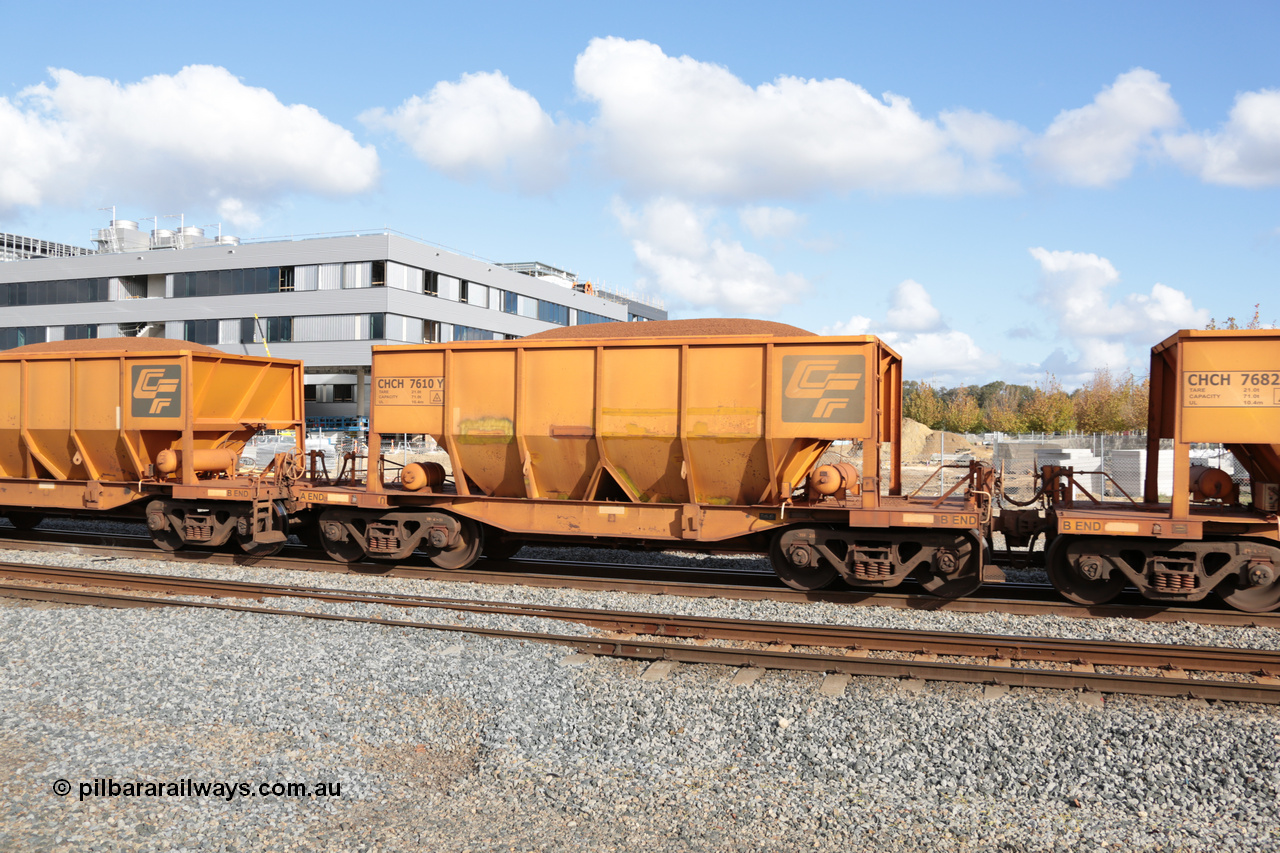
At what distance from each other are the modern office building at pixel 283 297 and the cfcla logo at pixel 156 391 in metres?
36.1

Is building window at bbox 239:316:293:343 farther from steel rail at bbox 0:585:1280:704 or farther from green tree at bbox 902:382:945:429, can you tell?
green tree at bbox 902:382:945:429

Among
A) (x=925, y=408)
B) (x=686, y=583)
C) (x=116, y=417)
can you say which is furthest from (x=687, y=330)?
(x=925, y=408)

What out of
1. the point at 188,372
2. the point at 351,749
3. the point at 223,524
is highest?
the point at 188,372

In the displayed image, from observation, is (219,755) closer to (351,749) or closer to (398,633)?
(351,749)

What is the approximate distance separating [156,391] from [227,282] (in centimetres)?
4353

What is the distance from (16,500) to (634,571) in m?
11.2

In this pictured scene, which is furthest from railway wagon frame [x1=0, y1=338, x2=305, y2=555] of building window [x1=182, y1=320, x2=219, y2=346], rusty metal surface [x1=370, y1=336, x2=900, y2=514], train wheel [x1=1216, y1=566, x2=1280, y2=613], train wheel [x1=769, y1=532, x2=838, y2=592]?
building window [x1=182, y1=320, x2=219, y2=346]

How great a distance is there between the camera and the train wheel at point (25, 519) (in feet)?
52.7

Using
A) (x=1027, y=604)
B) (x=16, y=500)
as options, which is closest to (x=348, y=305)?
(x=16, y=500)

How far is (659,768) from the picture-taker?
5684 mm

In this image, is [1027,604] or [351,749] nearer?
[351,749]

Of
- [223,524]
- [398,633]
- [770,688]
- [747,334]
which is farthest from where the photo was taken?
[223,524]

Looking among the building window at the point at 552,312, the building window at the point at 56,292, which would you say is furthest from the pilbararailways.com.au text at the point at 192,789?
the building window at the point at 56,292

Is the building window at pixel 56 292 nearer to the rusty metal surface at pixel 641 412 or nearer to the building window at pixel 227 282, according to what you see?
the building window at pixel 227 282
